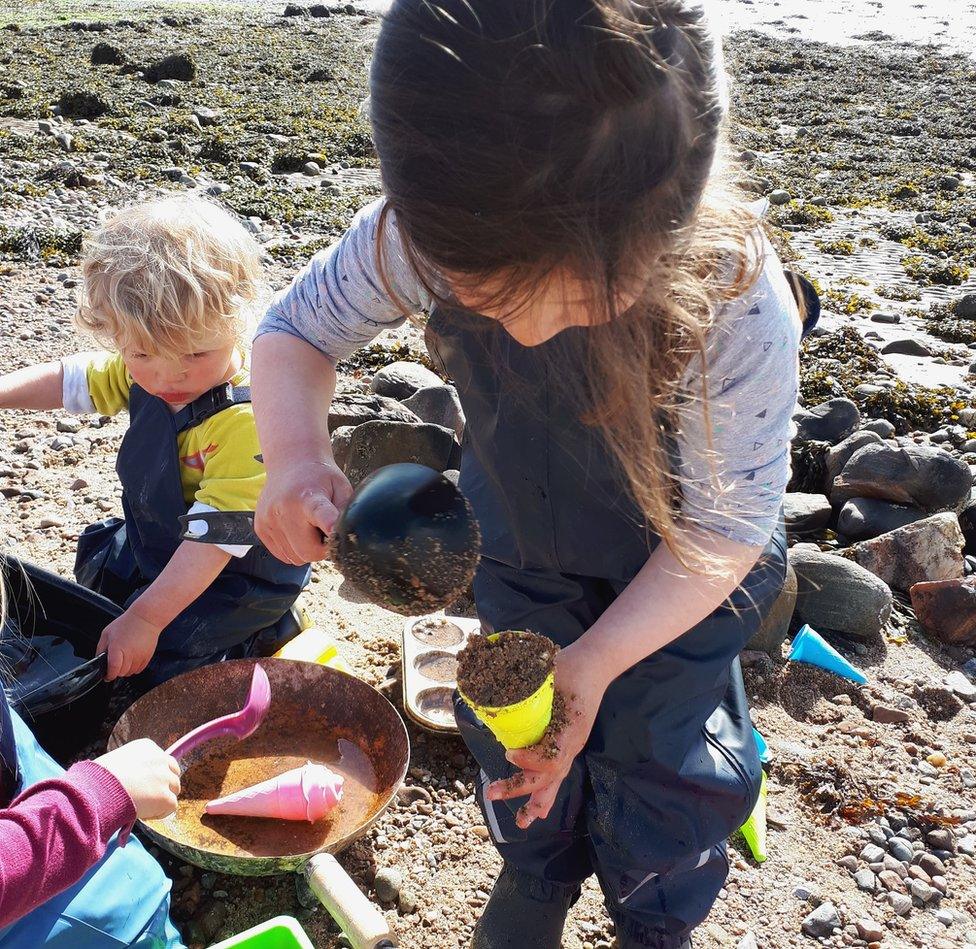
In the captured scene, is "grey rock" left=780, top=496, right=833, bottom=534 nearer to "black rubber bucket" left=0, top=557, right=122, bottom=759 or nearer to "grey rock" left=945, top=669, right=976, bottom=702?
"grey rock" left=945, top=669, right=976, bottom=702

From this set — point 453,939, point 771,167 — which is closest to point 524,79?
point 453,939

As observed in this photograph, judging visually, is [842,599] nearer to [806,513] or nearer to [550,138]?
[806,513]

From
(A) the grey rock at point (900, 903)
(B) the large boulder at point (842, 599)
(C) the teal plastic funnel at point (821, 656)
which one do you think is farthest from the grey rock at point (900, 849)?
(B) the large boulder at point (842, 599)

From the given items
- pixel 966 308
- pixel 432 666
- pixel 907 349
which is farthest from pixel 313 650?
pixel 966 308

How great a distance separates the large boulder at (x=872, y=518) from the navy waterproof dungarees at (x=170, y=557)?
2.00 m

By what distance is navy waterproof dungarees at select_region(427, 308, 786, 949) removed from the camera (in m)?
1.76

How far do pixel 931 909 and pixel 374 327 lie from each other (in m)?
1.78

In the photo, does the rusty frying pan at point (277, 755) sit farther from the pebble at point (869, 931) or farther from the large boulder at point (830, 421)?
the large boulder at point (830, 421)

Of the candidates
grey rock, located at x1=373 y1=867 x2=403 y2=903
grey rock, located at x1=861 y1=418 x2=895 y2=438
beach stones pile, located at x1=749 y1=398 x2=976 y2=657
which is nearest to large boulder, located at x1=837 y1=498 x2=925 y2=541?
beach stones pile, located at x1=749 y1=398 x2=976 y2=657

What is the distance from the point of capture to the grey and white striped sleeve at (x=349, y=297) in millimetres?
1827

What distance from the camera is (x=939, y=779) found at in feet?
8.50

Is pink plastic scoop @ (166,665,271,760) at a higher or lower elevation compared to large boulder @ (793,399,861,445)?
higher

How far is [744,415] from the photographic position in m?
→ 1.54

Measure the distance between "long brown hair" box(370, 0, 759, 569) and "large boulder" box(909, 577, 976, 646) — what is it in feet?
7.44
